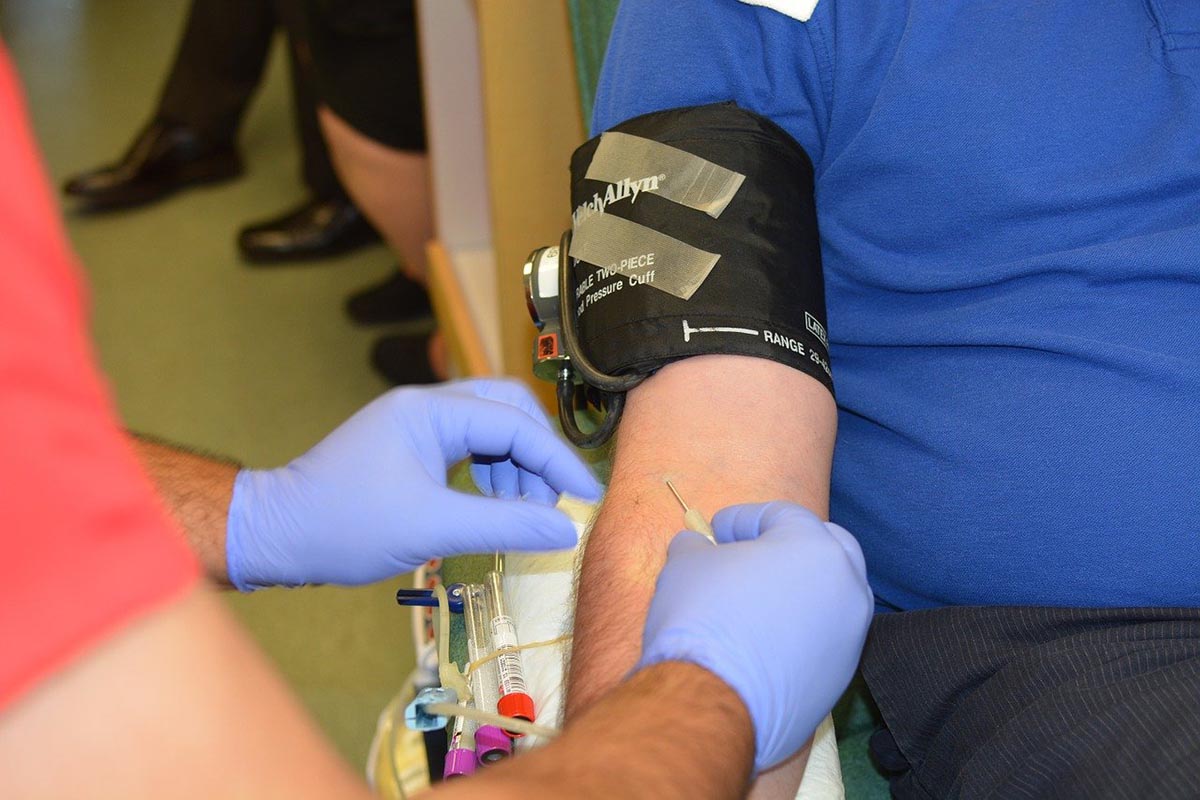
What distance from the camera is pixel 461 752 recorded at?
0.91 m

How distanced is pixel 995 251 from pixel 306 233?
2120 millimetres

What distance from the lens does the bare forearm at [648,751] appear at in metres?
0.56

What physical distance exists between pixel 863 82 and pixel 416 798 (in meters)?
0.75

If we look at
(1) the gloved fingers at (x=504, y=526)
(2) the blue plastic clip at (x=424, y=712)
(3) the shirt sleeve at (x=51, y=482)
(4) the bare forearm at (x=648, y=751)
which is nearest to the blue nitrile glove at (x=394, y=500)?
(1) the gloved fingers at (x=504, y=526)

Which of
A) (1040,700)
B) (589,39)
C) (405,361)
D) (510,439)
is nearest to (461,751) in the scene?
(510,439)

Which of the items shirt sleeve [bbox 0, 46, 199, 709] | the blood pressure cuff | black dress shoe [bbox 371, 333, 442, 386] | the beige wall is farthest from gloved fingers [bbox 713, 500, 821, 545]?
black dress shoe [bbox 371, 333, 442, 386]

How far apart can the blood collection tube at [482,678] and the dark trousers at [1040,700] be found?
32 centimetres

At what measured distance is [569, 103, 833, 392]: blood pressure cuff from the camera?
921mm

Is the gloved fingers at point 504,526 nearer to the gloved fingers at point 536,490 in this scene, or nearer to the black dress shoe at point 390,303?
the gloved fingers at point 536,490

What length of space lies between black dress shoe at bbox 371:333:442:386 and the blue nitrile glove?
1.36m

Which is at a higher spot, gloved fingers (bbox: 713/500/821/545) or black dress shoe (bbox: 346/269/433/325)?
gloved fingers (bbox: 713/500/821/545)

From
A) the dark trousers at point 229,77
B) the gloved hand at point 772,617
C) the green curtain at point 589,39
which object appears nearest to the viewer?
the gloved hand at point 772,617

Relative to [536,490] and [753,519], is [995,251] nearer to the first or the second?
[753,519]

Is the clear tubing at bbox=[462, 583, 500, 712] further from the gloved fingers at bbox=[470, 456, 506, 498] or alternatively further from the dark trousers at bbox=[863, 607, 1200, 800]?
the dark trousers at bbox=[863, 607, 1200, 800]
